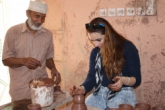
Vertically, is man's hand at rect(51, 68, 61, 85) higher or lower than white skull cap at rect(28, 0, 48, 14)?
lower

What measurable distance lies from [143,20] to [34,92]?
5.83 ft

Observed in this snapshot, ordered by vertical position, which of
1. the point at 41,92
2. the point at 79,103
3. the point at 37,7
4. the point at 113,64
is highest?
the point at 37,7

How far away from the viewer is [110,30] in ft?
9.19

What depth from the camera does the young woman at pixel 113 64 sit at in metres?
2.77

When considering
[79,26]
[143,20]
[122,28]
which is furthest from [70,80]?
[143,20]

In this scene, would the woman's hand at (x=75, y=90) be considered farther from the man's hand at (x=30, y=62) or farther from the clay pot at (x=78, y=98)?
the man's hand at (x=30, y=62)

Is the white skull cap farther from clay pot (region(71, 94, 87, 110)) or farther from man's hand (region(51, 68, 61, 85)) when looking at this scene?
clay pot (region(71, 94, 87, 110))

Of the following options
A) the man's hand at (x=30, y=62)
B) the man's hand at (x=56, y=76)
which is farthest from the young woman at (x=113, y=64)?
the man's hand at (x=30, y=62)

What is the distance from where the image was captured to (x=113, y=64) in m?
2.83

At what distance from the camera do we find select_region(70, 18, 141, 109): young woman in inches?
109

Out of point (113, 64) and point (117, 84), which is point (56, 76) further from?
point (117, 84)

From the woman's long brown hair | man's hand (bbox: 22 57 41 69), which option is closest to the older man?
man's hand (bbox: 22 57 41 69)

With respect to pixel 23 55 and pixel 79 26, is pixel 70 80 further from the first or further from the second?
pixel 23 55

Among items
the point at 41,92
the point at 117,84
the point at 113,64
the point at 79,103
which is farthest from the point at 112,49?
the point at 41,92
